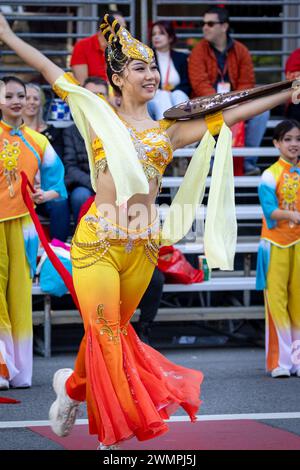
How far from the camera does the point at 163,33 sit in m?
10.5

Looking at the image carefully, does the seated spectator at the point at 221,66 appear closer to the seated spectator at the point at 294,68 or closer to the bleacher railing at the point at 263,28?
the seated spectator at the point at 294,68

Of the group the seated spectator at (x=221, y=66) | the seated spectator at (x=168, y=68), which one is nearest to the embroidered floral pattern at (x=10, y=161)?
the seated spectator at (x=168, y=68)

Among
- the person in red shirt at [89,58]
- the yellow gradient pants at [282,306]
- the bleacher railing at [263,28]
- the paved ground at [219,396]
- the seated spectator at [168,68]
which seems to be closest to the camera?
the paved ground at [219,396]

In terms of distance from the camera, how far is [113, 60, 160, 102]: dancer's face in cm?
539

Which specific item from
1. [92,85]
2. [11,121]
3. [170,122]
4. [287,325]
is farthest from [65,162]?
[170,122]

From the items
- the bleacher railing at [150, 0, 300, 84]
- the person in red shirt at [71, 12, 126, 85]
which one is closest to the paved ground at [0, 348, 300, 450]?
the person in red shirt at [71, 12, 126, 85]

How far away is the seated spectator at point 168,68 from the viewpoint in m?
10.3

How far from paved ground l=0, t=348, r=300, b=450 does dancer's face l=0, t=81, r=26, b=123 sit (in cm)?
209

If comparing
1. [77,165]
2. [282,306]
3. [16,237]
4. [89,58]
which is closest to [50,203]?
[77,165]

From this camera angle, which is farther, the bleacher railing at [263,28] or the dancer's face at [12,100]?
the bleacher railing at [263,28]

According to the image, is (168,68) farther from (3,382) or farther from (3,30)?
(3,30)

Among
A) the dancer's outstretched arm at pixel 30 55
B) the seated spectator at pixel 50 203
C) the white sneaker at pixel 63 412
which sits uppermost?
the dancer's outstretched arm at pixel 30 55

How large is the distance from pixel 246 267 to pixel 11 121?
3.14 meters

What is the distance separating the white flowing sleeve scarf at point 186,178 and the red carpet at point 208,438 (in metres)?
1.01
